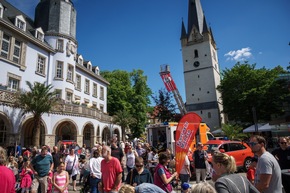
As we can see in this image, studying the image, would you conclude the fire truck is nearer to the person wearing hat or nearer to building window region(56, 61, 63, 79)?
the person wearing hat

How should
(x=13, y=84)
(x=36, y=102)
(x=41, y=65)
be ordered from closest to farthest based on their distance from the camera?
(x=36, y=102)
(x=13, y=84)
(x=41, y=65)

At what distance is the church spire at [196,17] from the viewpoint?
56419 millimetres

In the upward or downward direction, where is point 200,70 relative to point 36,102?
upward

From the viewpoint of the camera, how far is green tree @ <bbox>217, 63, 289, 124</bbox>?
1475 inches

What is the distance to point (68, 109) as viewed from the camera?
926 inches

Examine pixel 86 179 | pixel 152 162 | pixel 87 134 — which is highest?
pixel 87 134

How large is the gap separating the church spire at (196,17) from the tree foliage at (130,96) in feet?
81.6

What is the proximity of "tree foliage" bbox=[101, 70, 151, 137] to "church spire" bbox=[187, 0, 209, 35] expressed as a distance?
2487cm

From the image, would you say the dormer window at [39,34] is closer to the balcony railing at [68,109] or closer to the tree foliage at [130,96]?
the balcony railing at [68,109]

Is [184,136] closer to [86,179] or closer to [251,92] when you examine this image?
[86,179]

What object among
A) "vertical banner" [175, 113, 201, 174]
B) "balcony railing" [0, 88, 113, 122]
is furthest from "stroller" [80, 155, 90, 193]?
"balcony railing" [0, 88, 113, 122]

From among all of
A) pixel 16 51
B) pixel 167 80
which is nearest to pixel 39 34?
pixel 16 51

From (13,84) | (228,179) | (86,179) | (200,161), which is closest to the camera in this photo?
(228,179)

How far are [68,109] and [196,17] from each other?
4657cm
